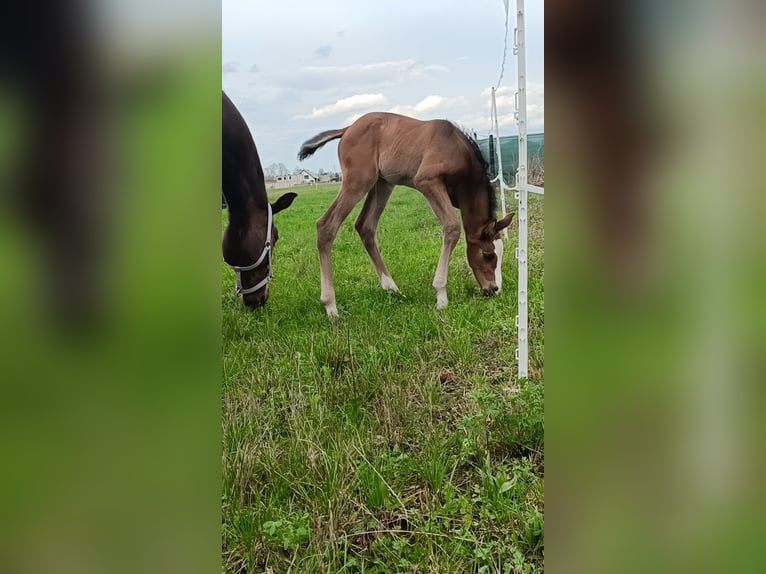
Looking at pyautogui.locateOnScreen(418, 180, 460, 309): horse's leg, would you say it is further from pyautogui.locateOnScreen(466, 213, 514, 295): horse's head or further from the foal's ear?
the foal's ear

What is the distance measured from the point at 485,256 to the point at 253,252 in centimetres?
189

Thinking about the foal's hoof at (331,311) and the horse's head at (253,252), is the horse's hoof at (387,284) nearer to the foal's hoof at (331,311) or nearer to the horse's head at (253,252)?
the foal's hoof at (331,311)

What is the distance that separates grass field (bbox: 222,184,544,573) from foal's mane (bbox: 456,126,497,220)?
88 centimetres

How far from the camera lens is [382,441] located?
7.22 feet

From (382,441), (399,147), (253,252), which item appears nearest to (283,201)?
(253,252)

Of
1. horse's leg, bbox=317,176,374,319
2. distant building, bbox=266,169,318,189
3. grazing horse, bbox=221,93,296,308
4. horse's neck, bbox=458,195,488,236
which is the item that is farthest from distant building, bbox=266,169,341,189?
horse's neck, bbox=458,195,488,236

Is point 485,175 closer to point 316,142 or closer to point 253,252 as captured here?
point 316,142

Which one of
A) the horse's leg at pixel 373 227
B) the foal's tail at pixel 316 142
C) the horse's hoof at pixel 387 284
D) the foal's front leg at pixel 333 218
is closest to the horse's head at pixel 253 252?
the foal's front leg at pixel 333 218
